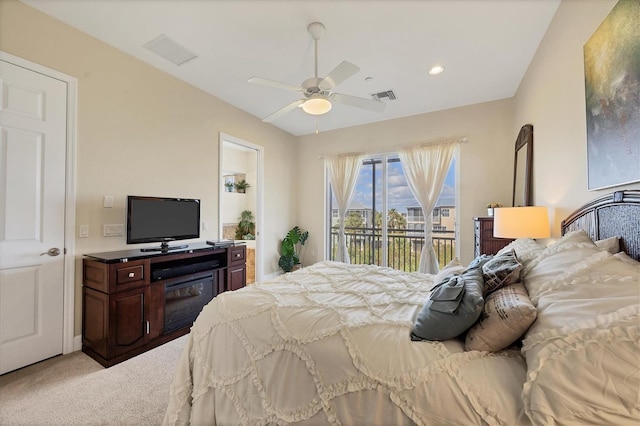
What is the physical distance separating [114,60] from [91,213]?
1.65 metres

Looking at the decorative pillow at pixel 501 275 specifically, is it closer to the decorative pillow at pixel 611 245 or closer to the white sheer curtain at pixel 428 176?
the decorative pillow at pixel 611 245

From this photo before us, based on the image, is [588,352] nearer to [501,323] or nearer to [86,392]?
[501,323]

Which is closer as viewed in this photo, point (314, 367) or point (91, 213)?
point (314, 367)

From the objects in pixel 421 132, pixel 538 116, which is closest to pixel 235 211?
pixel 421 132

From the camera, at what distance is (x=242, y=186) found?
254 inches

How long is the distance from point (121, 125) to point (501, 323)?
368 cm

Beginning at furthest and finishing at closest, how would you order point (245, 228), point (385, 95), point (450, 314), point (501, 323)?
point (245, 228) < point (385, 95) < point (450, 314) < point (501, 323)

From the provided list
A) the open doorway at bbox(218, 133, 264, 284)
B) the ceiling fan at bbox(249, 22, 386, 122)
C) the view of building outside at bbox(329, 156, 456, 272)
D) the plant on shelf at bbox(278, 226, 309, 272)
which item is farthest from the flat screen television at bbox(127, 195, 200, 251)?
the view of building outside at bbox(329, 156, 456, 272)

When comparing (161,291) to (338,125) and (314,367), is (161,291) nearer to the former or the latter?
(314,367)

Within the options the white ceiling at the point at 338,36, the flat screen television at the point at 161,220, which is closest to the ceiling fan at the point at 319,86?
the white ceiling at the point at 338,36

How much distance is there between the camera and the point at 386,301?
5.35ft

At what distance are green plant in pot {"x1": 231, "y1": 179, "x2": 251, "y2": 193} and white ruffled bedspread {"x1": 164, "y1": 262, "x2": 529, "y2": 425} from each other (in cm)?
497

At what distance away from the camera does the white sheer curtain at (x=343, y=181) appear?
4996 millimetres

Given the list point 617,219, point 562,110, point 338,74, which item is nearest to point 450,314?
point 617,219
